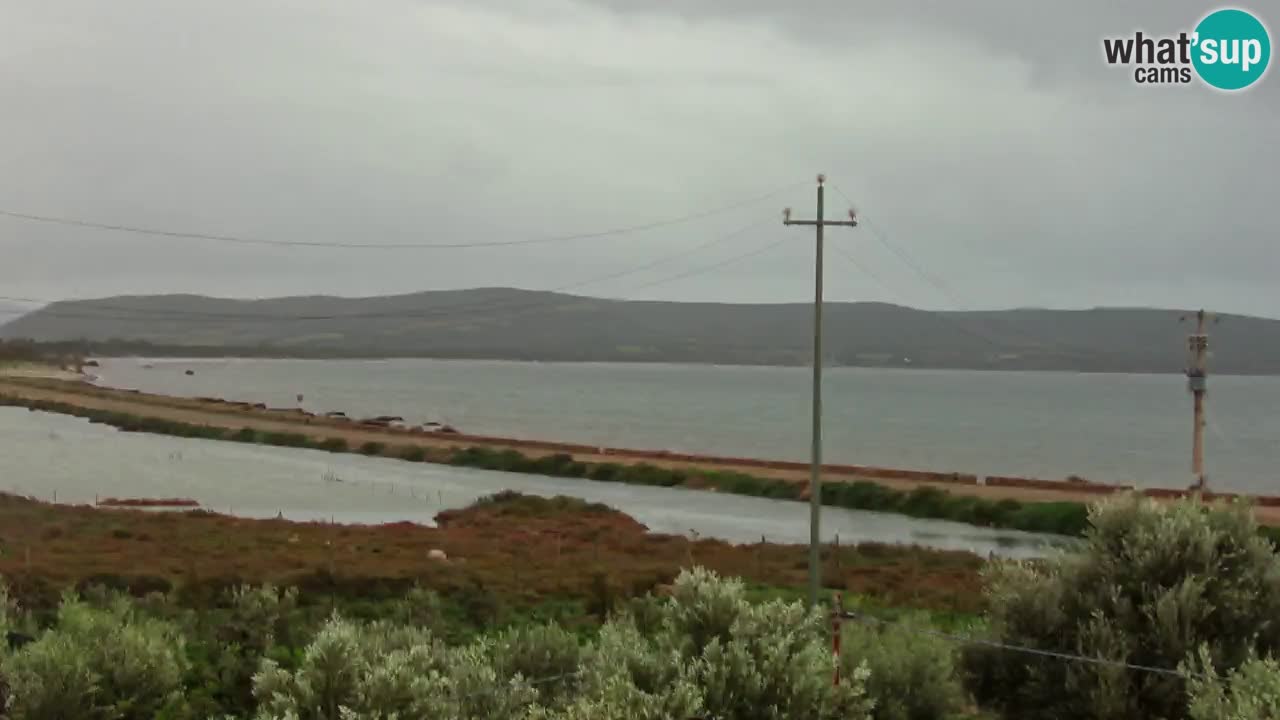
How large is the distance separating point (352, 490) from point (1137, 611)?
6718 cm

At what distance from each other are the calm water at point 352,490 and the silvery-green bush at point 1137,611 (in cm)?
3985

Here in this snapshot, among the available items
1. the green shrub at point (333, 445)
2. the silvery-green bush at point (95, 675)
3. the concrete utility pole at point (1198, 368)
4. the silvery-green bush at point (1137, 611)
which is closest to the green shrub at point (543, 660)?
the silvery-green bush at point (95, 675)

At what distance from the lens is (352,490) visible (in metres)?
75.8

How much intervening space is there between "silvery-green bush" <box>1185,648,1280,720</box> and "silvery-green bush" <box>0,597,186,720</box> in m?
12.3

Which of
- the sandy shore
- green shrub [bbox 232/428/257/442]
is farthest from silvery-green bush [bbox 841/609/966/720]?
green shrub [bbox 232/428/257/442]

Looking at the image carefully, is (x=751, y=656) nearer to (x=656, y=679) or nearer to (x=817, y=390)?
(x=656, y=679)

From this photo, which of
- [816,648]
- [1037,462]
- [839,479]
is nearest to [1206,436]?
[1037,462]

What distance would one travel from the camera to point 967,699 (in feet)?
50.2

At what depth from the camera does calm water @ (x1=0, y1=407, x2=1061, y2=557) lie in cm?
6075

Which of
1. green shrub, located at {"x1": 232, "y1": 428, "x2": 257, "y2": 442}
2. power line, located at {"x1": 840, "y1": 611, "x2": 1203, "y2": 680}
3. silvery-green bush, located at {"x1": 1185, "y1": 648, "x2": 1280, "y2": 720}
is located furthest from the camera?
green shrub, located at {"x1": 232, "y1": 428, "x2": 257, "y2": 442}

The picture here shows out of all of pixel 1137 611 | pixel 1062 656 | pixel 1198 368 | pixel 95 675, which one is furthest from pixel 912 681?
pixel 1198 368

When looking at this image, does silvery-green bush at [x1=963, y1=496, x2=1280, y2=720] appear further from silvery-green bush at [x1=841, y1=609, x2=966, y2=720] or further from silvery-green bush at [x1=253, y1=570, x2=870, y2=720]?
silvery-green bush at [x1=253, y1=570, x2=870, y2=720]

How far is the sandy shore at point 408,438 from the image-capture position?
7894 cm

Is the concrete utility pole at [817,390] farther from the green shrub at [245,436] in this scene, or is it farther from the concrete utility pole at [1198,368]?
the green shrub at [245,436]
